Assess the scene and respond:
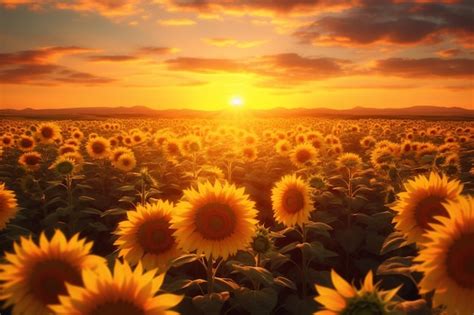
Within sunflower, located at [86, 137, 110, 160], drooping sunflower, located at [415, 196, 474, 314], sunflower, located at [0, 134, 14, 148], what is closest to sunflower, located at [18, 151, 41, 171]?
sunflower, located at [86, 137, 110, 160]

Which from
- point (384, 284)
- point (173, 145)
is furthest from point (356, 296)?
point (173, 145)

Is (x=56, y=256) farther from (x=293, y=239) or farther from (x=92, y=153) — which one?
(x=92, y=153)

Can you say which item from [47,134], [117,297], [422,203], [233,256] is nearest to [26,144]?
[47,134]

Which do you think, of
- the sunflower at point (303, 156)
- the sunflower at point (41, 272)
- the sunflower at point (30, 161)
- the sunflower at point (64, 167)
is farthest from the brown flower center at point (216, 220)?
the sunflower at point (30, 161)

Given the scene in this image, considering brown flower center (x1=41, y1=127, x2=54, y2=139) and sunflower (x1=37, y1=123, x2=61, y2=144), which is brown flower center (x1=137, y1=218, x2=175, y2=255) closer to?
sunflower (x1=37, y1=123, x2=61, y2=144)

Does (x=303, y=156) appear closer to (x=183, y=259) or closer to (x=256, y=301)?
(x=256, y=301)

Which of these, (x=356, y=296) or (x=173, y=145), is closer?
(x=356, y=296)
